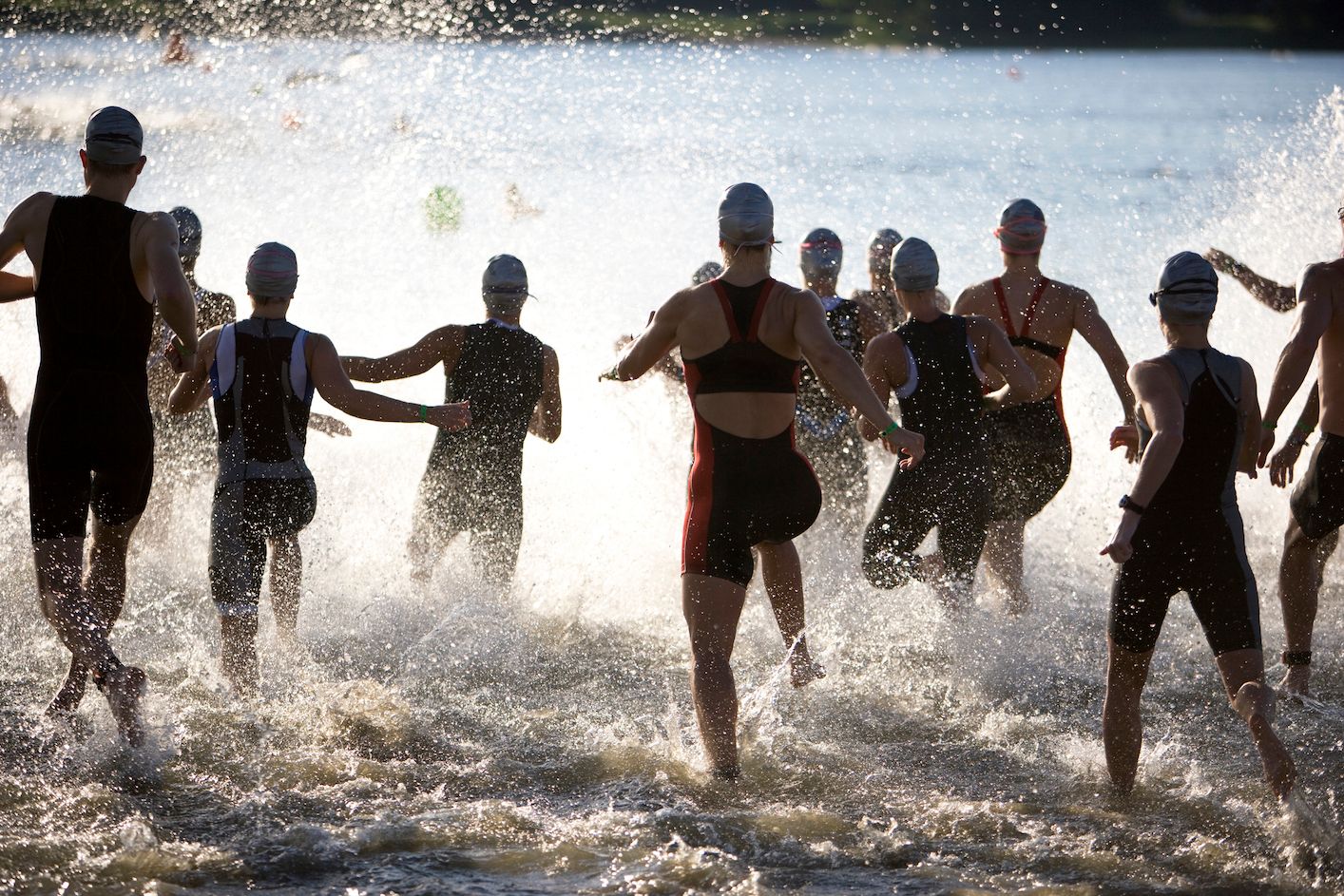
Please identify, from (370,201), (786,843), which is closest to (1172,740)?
(786,843)

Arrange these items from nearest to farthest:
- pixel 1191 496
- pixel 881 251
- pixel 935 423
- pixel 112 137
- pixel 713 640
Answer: pixel 1191 496, pixel 713 640, pixel 112 137, pixel 935 423, pixel 881 251

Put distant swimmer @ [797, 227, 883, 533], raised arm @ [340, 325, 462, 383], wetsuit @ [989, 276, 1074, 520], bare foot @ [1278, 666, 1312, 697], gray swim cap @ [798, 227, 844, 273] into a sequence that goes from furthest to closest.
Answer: gray swim cap @ [798, 227, 844, 273] < distant swimmer @ [797, 227, 883, 533] < wetsuit @ [989, 276, 1074, 520] < raised arm @ [340, 325, 462, 383] < bare foot @ [1278, 666, 1312, 697]

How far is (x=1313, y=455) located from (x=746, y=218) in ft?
8.61

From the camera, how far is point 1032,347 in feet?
21.9

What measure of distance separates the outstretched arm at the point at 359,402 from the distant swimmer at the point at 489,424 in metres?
0.89

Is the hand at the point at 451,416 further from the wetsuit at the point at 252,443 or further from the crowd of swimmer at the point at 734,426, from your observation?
the wetsuit at the point at 252,443

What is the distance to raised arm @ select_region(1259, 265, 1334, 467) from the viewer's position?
5676 millimetres

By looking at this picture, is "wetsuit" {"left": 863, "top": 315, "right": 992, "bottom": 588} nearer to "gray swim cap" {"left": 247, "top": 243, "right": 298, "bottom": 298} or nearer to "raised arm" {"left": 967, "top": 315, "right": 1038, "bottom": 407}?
"raised arm" {"left": 967, "top": 315, "right": 1038, "bottom": 407}

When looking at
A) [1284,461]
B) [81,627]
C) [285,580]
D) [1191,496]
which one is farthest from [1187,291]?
[81,627]

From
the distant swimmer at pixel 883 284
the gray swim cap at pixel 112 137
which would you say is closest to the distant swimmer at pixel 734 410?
the gray swim cap at pixel 112 137

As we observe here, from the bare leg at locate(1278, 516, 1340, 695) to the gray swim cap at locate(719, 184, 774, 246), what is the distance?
2.66 meters

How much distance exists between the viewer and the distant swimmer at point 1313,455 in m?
5.70

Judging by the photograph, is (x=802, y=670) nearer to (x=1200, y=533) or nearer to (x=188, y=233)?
(x=1200, y=533)

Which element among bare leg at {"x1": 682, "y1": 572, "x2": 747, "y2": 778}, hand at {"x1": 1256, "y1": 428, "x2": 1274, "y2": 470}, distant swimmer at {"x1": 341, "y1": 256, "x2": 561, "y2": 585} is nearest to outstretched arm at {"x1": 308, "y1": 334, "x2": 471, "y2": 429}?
distant swimmer at {"x1": 341, "y1": 256, "x2": 561, "y2": 585}
